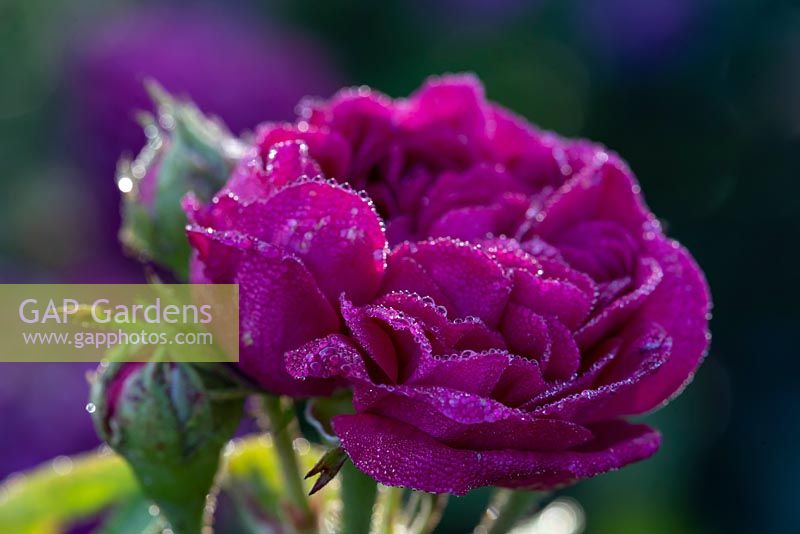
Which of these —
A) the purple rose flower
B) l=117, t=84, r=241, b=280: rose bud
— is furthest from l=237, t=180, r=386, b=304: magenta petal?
l=117, t=84, r=241, b=280: rose bud

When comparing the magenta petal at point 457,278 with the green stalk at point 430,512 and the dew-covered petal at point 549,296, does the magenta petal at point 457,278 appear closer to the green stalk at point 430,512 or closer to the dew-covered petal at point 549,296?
the dew-covered petal at point 549,296

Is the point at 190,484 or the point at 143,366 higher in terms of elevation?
the point at 143,366

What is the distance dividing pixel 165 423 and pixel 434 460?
25cm

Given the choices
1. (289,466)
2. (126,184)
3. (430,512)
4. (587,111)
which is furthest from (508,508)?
(587,111)

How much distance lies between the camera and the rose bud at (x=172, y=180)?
80 cm

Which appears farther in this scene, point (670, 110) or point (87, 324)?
point (670, 110)

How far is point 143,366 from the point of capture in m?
0.69

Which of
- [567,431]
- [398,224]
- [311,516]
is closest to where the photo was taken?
[567,431]

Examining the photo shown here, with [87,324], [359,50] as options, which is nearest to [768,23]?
[359,50]

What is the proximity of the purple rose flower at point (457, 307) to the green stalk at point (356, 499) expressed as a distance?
0.11 m

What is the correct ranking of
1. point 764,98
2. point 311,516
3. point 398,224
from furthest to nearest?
1. point 764,98
2. point 311,516
3. point 398,224

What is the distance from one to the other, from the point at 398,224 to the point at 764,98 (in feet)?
6.13

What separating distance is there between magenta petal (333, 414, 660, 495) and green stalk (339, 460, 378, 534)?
0.51 ft

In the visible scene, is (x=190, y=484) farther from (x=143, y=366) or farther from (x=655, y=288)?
(x=655, y=288)
